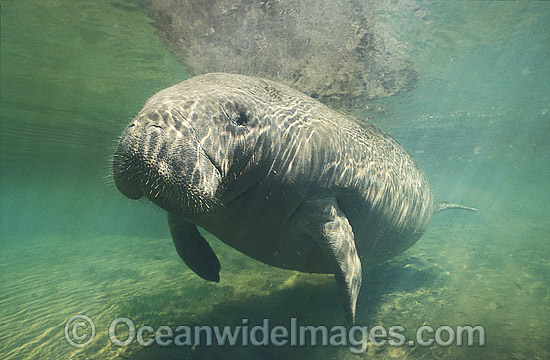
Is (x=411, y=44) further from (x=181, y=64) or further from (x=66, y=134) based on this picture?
(x=66, y=134)

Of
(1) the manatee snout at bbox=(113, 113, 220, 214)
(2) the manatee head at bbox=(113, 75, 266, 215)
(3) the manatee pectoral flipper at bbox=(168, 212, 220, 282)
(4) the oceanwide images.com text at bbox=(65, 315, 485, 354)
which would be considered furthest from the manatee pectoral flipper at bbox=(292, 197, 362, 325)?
(3) the manatee pectoral flipper at bbox=(168, 212, 220, 282)

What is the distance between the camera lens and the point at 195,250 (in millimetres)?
4035

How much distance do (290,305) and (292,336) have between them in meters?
0.71

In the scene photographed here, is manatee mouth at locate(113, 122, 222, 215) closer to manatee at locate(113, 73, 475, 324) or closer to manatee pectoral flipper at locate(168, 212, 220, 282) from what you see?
manatee at locate(113, 73, 475, 324)

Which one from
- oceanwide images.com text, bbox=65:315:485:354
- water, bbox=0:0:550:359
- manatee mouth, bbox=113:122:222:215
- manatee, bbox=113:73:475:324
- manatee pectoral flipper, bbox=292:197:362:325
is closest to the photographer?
manatee mouth, bbox=113:122:222:215

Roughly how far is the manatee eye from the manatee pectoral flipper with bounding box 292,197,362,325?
3.50ft

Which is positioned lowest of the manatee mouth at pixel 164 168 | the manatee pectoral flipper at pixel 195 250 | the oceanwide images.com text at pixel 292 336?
the oceanwide images.com text at pixel 292 336

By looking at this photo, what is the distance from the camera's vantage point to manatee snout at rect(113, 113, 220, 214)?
198cm

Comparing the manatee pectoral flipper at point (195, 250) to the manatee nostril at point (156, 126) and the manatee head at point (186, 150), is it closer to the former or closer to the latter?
the manatee head at point (186, 150)

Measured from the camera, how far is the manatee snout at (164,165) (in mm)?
1977

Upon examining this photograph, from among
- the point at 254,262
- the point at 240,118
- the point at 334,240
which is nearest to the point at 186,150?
the point at 240,118

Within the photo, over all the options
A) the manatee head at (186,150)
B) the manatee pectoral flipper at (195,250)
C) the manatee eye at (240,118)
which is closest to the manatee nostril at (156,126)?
the manatee head at (186,150)

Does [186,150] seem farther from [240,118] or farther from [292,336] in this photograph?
[292,336]

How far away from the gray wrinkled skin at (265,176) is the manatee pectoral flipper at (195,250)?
0.01 metres
